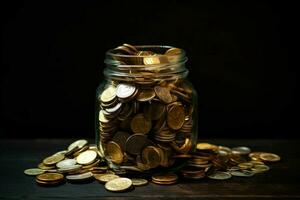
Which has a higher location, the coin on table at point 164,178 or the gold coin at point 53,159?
the gold coin at point 53,159

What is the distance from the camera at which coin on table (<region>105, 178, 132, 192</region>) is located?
1.11m

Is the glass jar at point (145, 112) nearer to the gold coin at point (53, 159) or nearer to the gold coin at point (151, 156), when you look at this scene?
the gold coin at point (151, 156)

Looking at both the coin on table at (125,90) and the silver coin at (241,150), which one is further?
the silver coin at (241,150)

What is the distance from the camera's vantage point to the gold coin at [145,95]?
1135 mm

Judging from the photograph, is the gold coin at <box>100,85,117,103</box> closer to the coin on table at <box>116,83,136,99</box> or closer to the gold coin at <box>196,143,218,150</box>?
the coin on table at <box>116,83,136,99</box>

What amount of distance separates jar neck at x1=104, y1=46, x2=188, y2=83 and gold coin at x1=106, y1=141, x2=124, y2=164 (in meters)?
0.15

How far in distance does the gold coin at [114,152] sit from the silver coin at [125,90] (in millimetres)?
115

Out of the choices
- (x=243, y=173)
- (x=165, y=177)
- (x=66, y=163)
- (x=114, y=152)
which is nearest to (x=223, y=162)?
(x=243, y=173)

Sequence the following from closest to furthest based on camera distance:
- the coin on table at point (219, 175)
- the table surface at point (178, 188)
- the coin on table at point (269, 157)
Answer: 1. the table surface at point (178, 188)
2. the coin on table at point (219, 175)
3. the coin on table at point (269, 157)

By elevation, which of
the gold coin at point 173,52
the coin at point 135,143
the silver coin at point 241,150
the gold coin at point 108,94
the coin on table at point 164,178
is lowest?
the coin on table at point 164,178

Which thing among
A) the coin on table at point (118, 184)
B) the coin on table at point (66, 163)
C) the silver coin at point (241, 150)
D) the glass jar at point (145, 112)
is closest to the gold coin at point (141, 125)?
the glass jar at point (145, 112)

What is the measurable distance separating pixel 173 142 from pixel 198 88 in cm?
38

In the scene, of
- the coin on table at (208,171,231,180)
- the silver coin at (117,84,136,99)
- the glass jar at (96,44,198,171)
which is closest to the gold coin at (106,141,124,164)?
the glass jar at (96,44,198,171)

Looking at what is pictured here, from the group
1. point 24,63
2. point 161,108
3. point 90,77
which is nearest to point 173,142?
point 161,108
